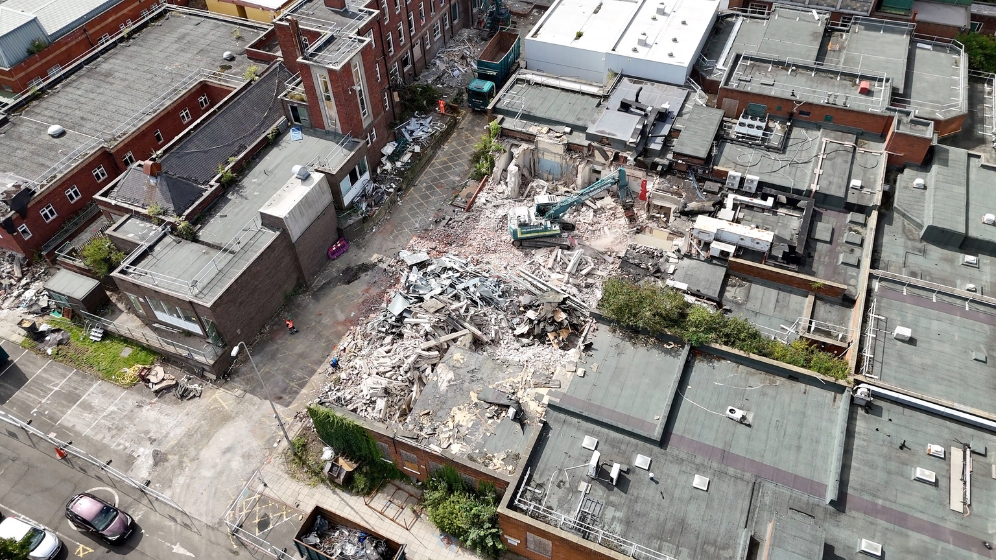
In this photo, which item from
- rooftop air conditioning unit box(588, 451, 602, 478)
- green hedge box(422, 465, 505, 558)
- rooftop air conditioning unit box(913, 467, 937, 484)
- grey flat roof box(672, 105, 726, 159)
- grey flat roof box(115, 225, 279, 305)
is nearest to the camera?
rooftop air conditioning unit box(913, 467, 937, 484)

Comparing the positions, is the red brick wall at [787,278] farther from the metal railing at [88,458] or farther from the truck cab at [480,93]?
the metal railing at [88,458]

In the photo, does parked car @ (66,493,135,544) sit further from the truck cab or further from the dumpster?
the truck cab

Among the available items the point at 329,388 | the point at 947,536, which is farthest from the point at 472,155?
the point at 947,536

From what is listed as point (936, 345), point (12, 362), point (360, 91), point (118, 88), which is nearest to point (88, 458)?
point (12, 362)

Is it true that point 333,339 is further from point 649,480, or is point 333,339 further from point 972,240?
Answer: point 972,240

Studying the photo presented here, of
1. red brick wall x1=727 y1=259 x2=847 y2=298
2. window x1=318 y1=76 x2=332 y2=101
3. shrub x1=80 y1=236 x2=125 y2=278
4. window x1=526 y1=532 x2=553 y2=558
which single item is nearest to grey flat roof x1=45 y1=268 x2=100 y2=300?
shrub x1=80 y1=236 x2=125 y2=278

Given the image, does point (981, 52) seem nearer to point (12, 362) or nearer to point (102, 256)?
point (102, 256)

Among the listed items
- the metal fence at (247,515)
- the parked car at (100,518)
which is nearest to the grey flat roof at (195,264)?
the metal fence at (247,515)
